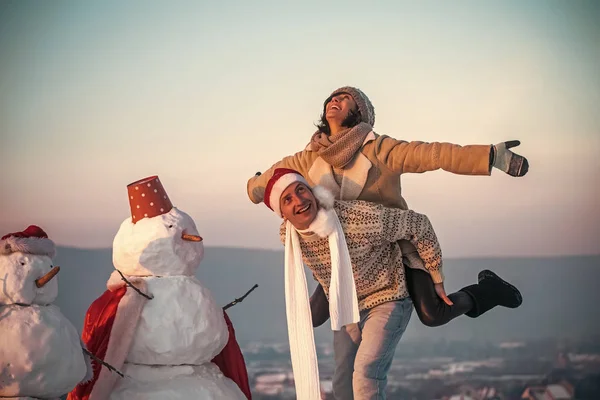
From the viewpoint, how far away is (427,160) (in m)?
2.86

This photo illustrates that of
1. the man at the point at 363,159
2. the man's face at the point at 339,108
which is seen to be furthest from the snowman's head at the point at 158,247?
the man's face at the point at 339,108

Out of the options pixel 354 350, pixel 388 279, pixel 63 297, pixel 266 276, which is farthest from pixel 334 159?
pixel 63 297

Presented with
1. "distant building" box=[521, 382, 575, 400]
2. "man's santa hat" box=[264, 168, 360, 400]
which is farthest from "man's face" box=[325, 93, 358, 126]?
"distant building" box=[521, 382, 575, 400]

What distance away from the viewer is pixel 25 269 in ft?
8.07

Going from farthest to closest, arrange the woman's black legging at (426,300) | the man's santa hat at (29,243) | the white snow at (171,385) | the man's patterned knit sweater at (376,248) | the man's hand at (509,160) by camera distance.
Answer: the woman's black legging at (426,300) → the man's patterned knit sweater at (376,248) → the man's hand at (509,160) → the white snow at (171,385) → the man's santa hat at (29,243)

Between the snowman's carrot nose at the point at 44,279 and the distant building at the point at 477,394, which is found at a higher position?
the snowman's carrot nose at the point at 44,279

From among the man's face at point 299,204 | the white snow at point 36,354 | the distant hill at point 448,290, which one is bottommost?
the distant hill at point 448,290

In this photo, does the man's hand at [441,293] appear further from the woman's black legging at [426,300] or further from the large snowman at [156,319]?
the large snowman at [156,319]

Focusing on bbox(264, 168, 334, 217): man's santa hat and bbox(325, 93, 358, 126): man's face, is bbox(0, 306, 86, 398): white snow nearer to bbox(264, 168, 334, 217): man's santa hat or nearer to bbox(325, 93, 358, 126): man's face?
bbox(264, 168, 334, 217): man's santa hat

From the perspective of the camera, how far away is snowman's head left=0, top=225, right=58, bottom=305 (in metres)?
2.43

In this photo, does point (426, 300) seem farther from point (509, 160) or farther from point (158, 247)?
point (158, 247)

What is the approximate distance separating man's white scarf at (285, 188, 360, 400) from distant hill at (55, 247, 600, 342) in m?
1.48

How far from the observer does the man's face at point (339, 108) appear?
302cm

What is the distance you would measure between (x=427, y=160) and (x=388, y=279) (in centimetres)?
38
